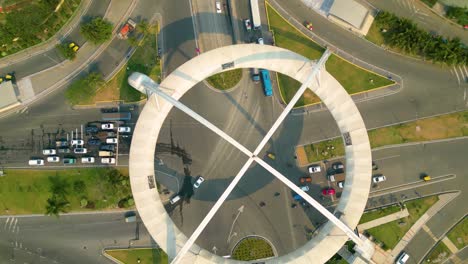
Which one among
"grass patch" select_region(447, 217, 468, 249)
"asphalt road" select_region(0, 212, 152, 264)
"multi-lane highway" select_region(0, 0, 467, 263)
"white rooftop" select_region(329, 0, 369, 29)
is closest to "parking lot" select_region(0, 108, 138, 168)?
"multi-lane highway" select_region(0, 0, 467, 263)

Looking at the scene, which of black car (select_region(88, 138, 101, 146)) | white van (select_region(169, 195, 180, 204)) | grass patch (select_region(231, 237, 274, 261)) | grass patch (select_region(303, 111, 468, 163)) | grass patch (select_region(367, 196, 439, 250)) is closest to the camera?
grass patch (select_region(231, 237, 274, 261))

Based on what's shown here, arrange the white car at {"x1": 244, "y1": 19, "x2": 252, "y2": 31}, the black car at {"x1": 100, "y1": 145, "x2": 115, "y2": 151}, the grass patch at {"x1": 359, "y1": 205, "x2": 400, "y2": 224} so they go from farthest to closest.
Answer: the white car at {"x1": 244, "y1": 19, "x2": 252, "y2": 31}, the black car at {"x1": 100, "y1": 145, "x2": 115, "y2": 151}, the grass patch at {"x1": 359, "y1": 205, "x2": 400, "y2": 224}

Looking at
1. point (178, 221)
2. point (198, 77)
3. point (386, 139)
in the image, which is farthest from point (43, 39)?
point (386, 139)

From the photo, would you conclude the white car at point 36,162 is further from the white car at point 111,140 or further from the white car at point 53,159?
the white car at point 111,140

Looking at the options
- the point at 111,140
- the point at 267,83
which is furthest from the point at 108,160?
the point at 267,83

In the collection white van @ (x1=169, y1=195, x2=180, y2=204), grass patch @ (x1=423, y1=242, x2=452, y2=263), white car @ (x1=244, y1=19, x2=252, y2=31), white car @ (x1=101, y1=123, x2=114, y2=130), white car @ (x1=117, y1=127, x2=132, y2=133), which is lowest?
grass patch @ (x1=423, y1=242, x2=452, y2=263)

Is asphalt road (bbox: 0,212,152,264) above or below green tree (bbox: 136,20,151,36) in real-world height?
below

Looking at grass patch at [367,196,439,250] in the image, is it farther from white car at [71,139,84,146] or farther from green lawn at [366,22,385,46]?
white car at [71,139,84,146]

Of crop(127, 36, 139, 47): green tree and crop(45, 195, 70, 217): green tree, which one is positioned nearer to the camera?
crop(45, 195, 70, 217): green tree
